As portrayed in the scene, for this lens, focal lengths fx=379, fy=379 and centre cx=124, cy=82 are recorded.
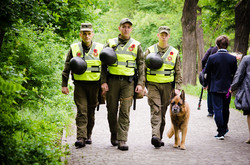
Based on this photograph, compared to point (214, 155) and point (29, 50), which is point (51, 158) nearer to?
point (214, 155)

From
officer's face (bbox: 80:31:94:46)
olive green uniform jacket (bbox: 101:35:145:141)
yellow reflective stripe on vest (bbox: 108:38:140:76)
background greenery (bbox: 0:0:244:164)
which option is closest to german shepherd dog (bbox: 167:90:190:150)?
olive green uniform jacket (bbox: 101:35:145:141)

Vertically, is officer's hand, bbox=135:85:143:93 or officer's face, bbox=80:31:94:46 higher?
officer's face, bbox=80:31:94:46

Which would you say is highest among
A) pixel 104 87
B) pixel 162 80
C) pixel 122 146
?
pixel 162 80

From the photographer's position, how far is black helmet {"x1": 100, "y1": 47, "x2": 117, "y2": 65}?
691 centimetres

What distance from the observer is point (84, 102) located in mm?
7441

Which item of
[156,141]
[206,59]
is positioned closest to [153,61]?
[156,141]

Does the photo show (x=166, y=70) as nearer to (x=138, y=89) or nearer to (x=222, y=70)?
(x=138, y=89)

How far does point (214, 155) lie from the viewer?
6.96m

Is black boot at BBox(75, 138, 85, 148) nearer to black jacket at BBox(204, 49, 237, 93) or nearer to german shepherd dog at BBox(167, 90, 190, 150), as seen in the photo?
german shepherd dog at BBox(167, 90, 190, 150)

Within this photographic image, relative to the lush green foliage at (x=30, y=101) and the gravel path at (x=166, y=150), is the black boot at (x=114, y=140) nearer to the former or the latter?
the gravel path at (x=166, y=150)

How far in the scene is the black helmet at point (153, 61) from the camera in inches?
285

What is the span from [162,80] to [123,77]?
812mm

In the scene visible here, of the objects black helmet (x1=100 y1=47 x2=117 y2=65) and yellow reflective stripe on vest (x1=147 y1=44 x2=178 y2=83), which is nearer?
black helmet (x1=100 y1=47 x2=117 y2=65)

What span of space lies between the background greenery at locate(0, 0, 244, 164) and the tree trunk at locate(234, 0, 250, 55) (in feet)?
6.27
